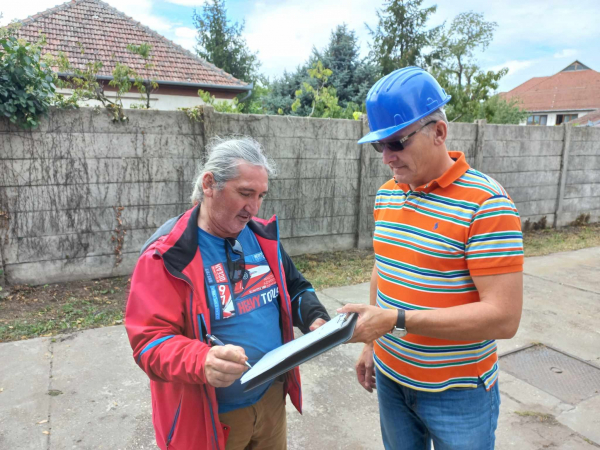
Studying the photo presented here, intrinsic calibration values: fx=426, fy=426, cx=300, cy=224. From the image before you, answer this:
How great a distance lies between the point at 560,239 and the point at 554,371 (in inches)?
211

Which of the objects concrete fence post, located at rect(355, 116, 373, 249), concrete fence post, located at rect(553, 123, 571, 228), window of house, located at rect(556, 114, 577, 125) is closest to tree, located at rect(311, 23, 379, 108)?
concrete fence post, located at rect(553, 123, 571, 228)

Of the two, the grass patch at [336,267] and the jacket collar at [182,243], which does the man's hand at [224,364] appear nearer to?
the jacket collar at [182,243]

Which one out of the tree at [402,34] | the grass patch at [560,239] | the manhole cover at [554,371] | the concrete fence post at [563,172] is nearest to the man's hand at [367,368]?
the manhole cover at [554,371]

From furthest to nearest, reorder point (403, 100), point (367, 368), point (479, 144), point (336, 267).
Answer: point (479, 144) → point (336, 267) → point (367, 368) → point (403, 100)

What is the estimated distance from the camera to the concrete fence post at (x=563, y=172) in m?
8.21

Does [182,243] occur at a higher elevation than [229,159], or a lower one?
lower

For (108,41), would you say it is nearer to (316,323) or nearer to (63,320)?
(63,320)

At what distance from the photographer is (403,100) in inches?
55.8

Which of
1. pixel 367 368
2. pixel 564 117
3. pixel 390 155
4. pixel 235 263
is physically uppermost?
pixel 564 117

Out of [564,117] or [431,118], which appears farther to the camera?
[564,117]

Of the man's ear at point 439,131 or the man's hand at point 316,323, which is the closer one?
the man's ear at point 439,131

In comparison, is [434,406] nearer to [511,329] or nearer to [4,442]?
[511,329]

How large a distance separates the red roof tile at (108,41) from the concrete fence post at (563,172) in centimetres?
852

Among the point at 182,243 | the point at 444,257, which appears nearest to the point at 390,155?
the point at 444,257
